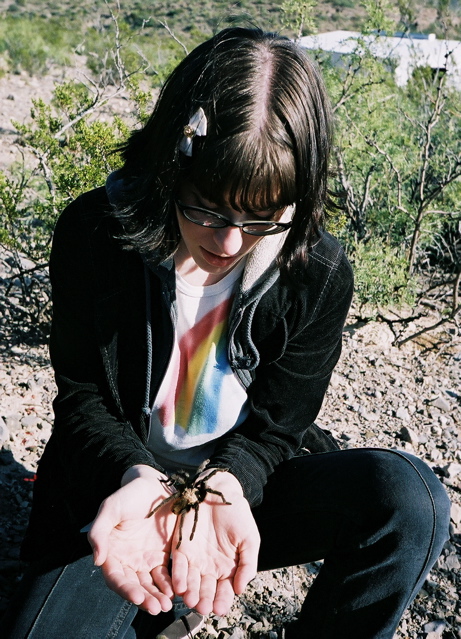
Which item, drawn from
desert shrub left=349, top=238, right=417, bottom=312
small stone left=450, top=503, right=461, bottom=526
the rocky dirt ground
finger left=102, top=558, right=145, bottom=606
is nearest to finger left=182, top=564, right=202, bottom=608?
finger left=102, top=558, right=145, bottom=606

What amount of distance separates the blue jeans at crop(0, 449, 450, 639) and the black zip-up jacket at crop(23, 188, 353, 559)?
14 centimetres

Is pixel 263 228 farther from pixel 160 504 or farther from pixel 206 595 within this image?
pixel 206 595

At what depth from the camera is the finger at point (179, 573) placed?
1.61 m

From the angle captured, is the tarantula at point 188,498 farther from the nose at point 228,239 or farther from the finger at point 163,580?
the nose at point 228,239

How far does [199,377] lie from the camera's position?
1904mm

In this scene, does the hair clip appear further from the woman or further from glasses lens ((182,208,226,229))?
glasses lens ((182,208,226,229))

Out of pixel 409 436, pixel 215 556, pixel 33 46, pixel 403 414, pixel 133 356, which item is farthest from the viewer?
pixel 33 46

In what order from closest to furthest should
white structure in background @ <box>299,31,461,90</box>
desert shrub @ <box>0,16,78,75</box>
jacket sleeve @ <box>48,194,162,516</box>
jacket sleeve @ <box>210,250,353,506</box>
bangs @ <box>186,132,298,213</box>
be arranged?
bangs @ <box>186,132,298,213</box>, jacket sleeve @ <box>48,194,162,516</box>, jacket sleeve @ <box>210,250,353,506</box>, white structure in background @ <box>299,31,461,90</box>, desert shrub @ <box>0,16,78,75</box>

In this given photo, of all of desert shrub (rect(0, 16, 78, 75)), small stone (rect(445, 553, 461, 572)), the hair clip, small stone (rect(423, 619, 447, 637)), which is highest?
desert shrub (rect(0, 16, 78, 75))

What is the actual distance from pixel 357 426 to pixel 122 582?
1.81 meters

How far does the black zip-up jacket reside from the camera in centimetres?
182

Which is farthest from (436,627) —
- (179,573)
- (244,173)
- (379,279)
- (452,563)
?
(379,279)

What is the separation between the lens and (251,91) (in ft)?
4.90

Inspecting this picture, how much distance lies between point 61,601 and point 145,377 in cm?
56
